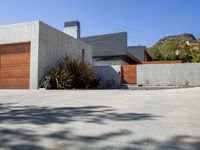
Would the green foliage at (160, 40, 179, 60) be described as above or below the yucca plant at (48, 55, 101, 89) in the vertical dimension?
above

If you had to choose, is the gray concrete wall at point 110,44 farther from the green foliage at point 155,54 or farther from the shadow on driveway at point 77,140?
the shadow on driveway at point 77,140

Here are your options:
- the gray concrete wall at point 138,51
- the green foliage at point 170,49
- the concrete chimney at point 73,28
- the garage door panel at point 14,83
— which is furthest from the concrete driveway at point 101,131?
the green foliage at point 170,49

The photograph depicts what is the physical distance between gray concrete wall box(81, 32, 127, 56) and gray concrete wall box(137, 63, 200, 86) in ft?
34.1

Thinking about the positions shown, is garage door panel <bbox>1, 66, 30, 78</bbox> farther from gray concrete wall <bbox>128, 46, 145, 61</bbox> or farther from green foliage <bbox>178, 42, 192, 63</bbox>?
green foliage <bbox>178, 42, 192, 63</bbox>

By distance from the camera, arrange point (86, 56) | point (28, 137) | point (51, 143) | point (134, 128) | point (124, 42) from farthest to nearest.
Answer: point (124, 42) < point (86, 56) < point (134, 128) < point (28, 137) < point (51, 143)

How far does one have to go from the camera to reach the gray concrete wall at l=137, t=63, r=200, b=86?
22.3 meters

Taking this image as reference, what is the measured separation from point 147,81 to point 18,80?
11232 mm

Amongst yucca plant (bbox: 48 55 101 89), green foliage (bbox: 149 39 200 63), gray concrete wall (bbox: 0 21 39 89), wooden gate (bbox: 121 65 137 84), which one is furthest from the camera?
green foliage (bbox: 149 39 200 63)

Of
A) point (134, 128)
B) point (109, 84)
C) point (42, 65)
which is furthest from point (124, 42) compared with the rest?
point (134, 128)

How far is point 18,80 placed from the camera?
16047 mm

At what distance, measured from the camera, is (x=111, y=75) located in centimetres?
2419

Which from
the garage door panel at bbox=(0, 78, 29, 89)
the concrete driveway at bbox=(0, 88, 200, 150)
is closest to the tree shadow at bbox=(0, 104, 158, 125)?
the concrete driveway at bbox=(0, 88, 200, 150)

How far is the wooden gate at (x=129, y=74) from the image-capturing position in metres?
23.7

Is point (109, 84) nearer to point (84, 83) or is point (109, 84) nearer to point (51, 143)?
point (84, 83)
